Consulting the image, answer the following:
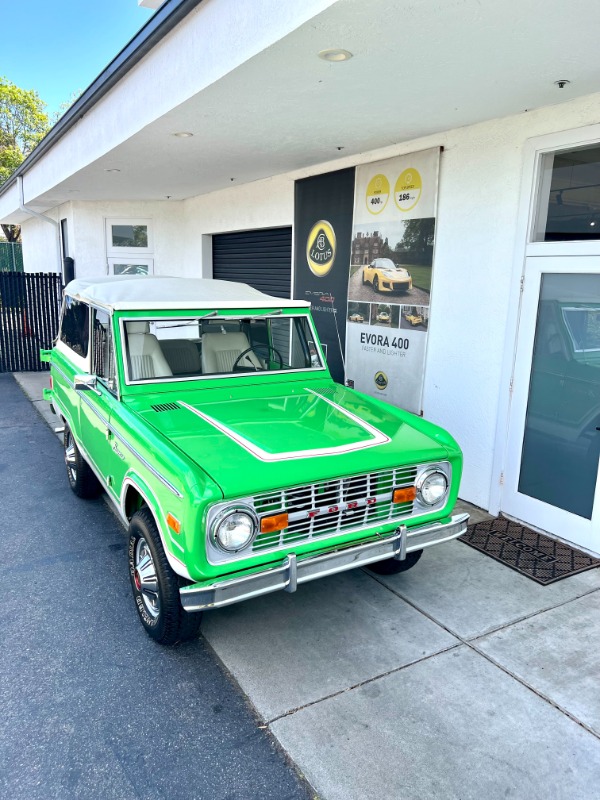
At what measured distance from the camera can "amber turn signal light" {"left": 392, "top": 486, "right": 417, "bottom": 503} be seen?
3.35 m

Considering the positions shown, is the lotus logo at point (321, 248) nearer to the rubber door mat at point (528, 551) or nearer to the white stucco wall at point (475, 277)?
the white stucco wall at point (475, 277)

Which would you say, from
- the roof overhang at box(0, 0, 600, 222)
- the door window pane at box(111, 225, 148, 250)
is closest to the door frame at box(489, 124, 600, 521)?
the roof overhang at box(0, 0, 600, 222)

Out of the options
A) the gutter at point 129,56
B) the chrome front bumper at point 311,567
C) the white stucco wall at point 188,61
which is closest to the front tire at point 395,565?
the chrome front bumper at point 311,567

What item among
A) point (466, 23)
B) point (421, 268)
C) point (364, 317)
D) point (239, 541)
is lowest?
point (239, 541)

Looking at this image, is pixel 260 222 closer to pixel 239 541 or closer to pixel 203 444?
pixel 203 444

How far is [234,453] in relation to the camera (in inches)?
123

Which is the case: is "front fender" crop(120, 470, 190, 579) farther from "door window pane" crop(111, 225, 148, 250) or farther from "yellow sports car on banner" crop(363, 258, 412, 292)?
"door window pane" crop(111, 225, 148, 250)

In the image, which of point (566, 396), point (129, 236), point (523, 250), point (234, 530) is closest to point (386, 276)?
point (523, 250)

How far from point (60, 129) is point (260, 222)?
311 centimetres

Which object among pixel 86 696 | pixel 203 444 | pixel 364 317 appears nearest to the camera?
pixel 86 696

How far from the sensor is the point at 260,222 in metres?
8.51

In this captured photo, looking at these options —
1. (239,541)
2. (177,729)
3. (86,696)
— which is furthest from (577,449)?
(86,696)

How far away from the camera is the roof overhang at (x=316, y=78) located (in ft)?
10.0

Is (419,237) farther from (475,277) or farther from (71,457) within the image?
(71,457)
